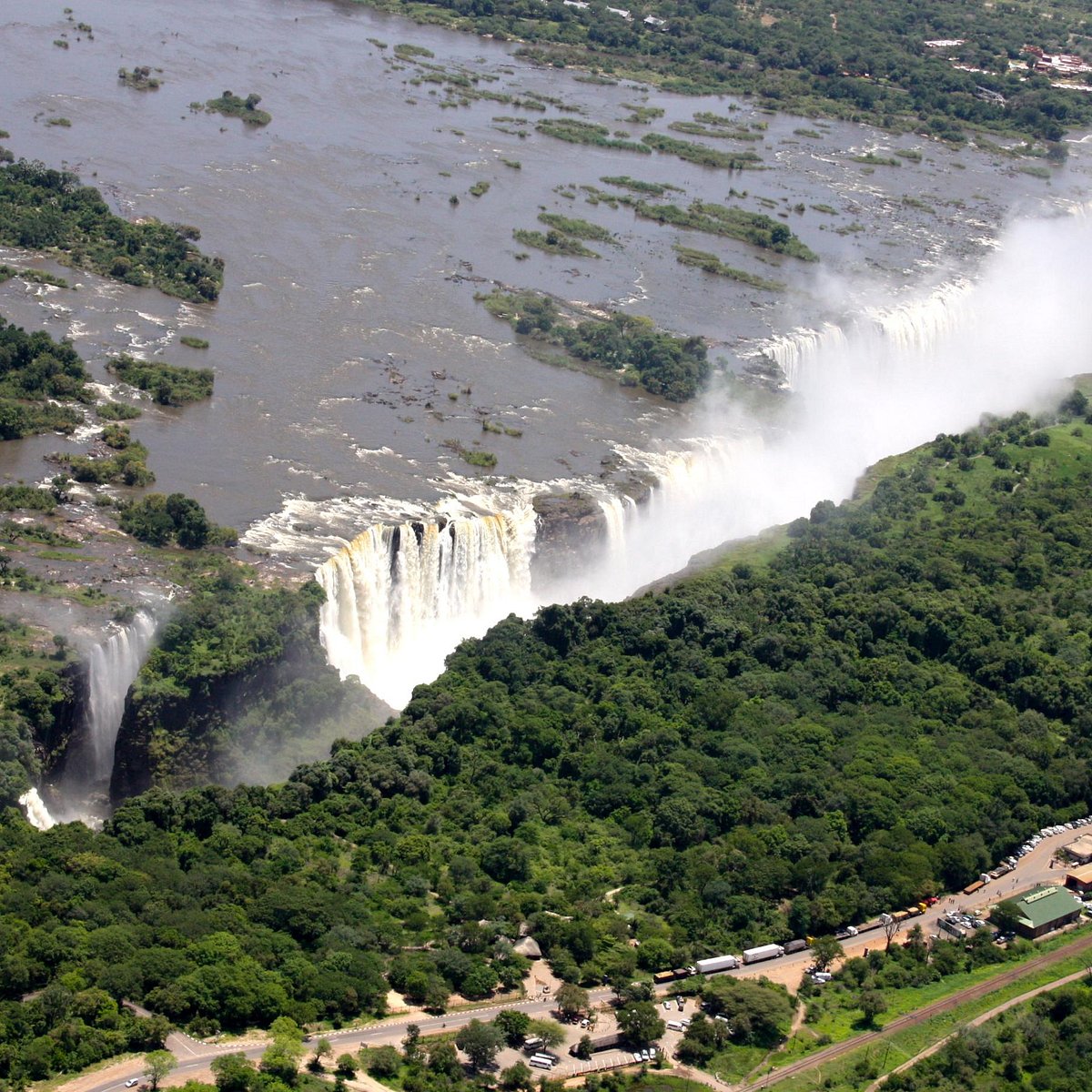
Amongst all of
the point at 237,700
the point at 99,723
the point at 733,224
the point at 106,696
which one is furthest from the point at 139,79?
the point at 99,723

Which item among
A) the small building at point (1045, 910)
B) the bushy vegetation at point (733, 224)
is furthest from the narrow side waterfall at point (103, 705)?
the bushy vegetation at point (733, 224)

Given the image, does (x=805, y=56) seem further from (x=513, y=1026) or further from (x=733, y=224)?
(x=513, y=1026)

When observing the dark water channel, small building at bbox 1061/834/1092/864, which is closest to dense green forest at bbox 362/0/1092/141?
the dark water channel

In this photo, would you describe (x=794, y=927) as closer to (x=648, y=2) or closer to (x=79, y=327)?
(x=79, y=327)

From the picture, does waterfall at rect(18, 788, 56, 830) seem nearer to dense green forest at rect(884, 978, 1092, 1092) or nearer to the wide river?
the wide river

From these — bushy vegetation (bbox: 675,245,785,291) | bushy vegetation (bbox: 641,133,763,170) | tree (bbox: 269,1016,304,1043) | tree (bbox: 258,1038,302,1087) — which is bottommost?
tree (bbox: 269,1016,304,1043)

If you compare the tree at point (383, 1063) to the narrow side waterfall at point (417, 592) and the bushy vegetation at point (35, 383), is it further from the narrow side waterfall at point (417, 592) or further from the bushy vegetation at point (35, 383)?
the bushy vegetation at point (35, 383)
